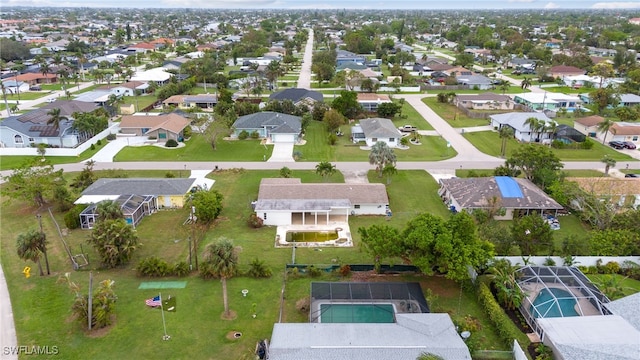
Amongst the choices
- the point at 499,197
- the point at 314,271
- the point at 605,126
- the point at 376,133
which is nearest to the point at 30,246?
the point at 314,271

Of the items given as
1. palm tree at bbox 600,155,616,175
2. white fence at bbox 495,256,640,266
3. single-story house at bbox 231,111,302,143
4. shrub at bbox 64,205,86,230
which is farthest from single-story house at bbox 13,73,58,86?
palm tree at bbox 600,155,616,175

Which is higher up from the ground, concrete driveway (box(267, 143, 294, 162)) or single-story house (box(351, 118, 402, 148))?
single-story house (box(351, 118, 402, 148))

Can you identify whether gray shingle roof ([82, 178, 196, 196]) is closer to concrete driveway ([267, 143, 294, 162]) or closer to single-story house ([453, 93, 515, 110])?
concrete driveway ([267, 143, 294, 162])

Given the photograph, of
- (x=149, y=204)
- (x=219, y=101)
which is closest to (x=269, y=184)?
(x=149, y=204)

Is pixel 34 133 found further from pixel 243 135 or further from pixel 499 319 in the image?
pixel 499 319

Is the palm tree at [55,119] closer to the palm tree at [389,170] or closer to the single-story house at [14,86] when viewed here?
the single-story house at [14,86]

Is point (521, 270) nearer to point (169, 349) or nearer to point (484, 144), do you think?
point (169, 349)
